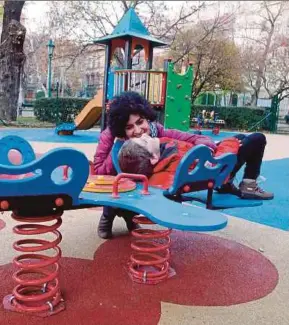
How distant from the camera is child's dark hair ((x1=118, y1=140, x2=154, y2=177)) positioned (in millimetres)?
2781

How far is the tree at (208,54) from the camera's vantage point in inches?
828

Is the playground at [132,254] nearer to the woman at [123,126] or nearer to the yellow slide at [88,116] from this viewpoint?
the woman at [123,126]

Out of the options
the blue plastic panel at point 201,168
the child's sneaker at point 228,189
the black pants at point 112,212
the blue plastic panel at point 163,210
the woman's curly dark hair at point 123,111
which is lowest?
the black pants at point 112,212

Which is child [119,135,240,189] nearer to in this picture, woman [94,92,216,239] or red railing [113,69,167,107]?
woman [94,92,216,239]

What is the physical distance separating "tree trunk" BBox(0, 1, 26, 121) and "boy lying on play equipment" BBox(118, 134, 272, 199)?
13.1m

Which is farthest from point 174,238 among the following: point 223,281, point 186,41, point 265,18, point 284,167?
point 265,18

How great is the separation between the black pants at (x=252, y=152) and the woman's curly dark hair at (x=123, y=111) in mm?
723

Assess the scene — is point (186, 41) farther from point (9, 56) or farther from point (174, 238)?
point (174, 238)

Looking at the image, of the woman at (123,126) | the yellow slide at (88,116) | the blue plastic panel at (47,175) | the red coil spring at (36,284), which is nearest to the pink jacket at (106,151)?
the woman at (123,126)

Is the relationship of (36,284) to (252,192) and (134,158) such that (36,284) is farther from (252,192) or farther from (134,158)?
(252,192)

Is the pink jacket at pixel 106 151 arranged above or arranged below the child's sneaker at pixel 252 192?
above

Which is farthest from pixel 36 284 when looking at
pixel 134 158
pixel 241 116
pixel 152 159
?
pixel 241 116

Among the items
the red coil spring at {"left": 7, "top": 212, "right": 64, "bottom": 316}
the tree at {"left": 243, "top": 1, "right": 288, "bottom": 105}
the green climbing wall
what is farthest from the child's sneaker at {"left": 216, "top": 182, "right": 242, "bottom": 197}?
the tree at {"left": 243, "top": 1, "right": 288, "bottom": 105}

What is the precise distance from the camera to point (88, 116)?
12.0m
